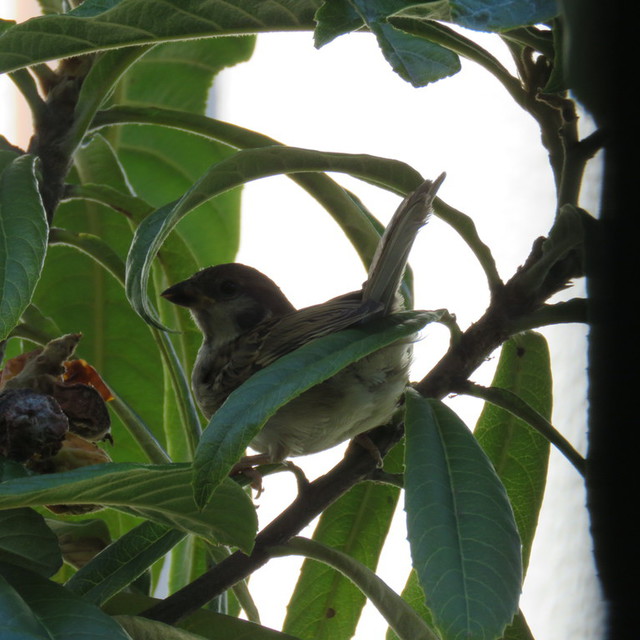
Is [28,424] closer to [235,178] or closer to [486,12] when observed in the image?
[235,178]

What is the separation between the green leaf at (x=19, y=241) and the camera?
29.8 inches

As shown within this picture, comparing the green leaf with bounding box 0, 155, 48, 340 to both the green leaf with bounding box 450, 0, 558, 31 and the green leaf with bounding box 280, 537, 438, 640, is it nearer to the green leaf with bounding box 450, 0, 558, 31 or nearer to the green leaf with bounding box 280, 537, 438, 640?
the green leaf with bounding box 280, 537, 438, 640

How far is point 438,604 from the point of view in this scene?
60 centimetres

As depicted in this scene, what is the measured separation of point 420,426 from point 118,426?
69 cm

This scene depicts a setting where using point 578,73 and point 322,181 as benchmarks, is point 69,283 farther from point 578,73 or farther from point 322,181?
point 578,73

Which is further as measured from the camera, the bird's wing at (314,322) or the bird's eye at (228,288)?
the bird's eye at (228,288)

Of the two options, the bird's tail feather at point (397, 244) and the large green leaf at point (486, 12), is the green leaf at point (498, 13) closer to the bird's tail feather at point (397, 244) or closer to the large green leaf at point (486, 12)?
the large green leaf at point (486, 12)

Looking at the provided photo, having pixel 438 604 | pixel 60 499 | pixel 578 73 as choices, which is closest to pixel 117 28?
pixel 60 499

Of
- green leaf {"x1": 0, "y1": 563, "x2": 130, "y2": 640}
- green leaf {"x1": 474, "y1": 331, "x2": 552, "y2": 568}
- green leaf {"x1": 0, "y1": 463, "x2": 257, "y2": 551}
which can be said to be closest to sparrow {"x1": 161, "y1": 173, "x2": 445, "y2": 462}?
green leaf {"x1": 474, "y1": 331, "x2": 552, "y2": 568}

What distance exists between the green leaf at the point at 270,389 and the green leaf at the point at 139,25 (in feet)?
1.09

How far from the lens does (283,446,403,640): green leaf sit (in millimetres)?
1113

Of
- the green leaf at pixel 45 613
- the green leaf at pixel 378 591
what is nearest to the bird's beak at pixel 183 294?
the green leaf at pixel 378 591

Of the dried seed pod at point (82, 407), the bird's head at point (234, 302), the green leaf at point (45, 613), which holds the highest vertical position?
the bird's head at point (234, 302)

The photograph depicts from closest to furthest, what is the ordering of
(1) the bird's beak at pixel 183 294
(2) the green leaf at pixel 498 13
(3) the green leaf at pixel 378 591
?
(2) the green leaf at pixel 498 13
(3) the green leaf at pixel 378 591
(1) the bird's beak at pixel 183 294
